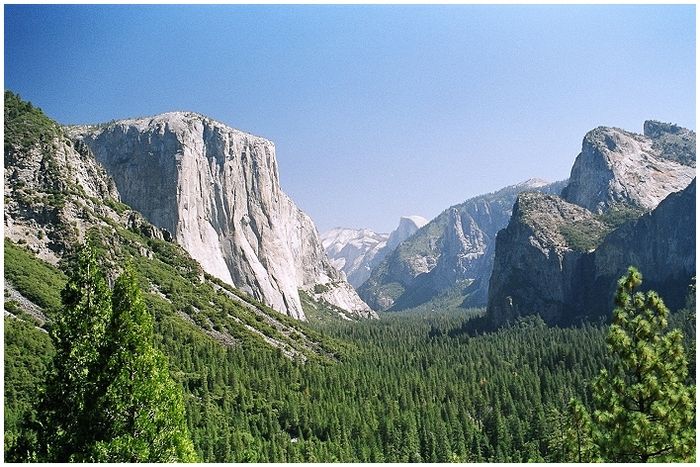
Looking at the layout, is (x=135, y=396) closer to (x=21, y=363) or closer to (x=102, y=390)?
(x=102, y=390)

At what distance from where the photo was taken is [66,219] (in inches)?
4941

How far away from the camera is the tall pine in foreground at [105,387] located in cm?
1947

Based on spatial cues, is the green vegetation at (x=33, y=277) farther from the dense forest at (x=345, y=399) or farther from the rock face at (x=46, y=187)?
the rock face at (x=46, y=187)

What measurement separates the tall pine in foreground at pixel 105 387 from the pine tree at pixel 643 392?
16435 millimetres

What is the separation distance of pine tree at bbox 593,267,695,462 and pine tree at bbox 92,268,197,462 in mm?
16387

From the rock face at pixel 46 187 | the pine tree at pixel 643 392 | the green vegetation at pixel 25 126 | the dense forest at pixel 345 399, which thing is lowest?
the dense forest at pixel 345 399

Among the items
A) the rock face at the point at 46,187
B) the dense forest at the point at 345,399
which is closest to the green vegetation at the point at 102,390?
the dense forest at the point at 345,399

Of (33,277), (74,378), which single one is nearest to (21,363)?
(33,277)

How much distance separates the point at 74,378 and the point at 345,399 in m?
83.3

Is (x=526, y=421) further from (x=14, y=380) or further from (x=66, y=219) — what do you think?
(x=66, y=219)

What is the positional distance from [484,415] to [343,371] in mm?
31643

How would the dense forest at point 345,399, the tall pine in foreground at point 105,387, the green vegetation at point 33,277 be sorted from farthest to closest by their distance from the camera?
1. the green vegetation at point 33,277
2. the dense forest at point 345,399
3. the tall pine in foreground at point 105,387

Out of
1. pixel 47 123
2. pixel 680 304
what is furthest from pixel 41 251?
pixel 680 304

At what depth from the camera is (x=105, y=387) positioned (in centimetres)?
1984
